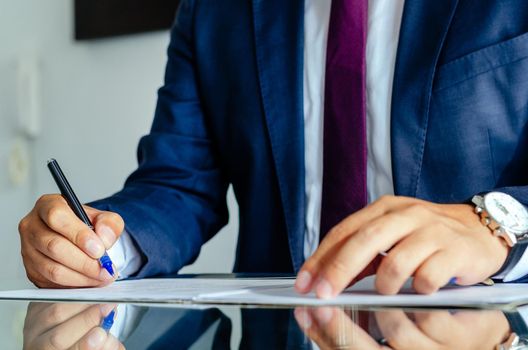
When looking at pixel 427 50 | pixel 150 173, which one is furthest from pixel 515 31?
pixel 150 173

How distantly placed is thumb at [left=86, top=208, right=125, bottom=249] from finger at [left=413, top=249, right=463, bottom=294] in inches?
16.0

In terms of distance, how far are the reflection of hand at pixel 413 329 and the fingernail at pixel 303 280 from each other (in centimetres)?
10

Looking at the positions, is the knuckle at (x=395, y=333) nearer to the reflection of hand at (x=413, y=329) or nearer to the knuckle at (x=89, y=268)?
the reflection of hand at (x=413, y=329)

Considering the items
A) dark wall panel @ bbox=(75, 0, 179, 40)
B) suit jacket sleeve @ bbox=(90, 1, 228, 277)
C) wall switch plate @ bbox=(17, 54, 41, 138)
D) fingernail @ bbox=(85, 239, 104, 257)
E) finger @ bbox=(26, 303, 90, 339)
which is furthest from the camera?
wall switch plate @ bbox=(17, 54, 41, 138)

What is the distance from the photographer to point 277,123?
128 cm

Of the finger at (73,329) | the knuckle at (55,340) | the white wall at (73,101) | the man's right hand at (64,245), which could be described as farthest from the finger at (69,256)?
the white wall at (73,101)

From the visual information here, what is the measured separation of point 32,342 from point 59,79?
7.10 feet

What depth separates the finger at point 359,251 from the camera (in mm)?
687

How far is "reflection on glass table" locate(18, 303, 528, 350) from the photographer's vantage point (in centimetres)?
50

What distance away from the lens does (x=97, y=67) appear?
8.27ft

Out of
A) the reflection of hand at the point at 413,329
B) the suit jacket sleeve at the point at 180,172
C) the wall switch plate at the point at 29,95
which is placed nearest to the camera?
the reflection of hand at the point at 413,329

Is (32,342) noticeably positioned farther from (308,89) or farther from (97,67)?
(97,67)

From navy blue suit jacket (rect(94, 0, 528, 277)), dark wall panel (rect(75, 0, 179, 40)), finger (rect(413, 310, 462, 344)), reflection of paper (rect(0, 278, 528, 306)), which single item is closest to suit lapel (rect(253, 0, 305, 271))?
navy blue suit jacket (rect(94, 0, 528, 277))

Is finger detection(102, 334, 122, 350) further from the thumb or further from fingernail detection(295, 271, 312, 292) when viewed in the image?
the thumb
